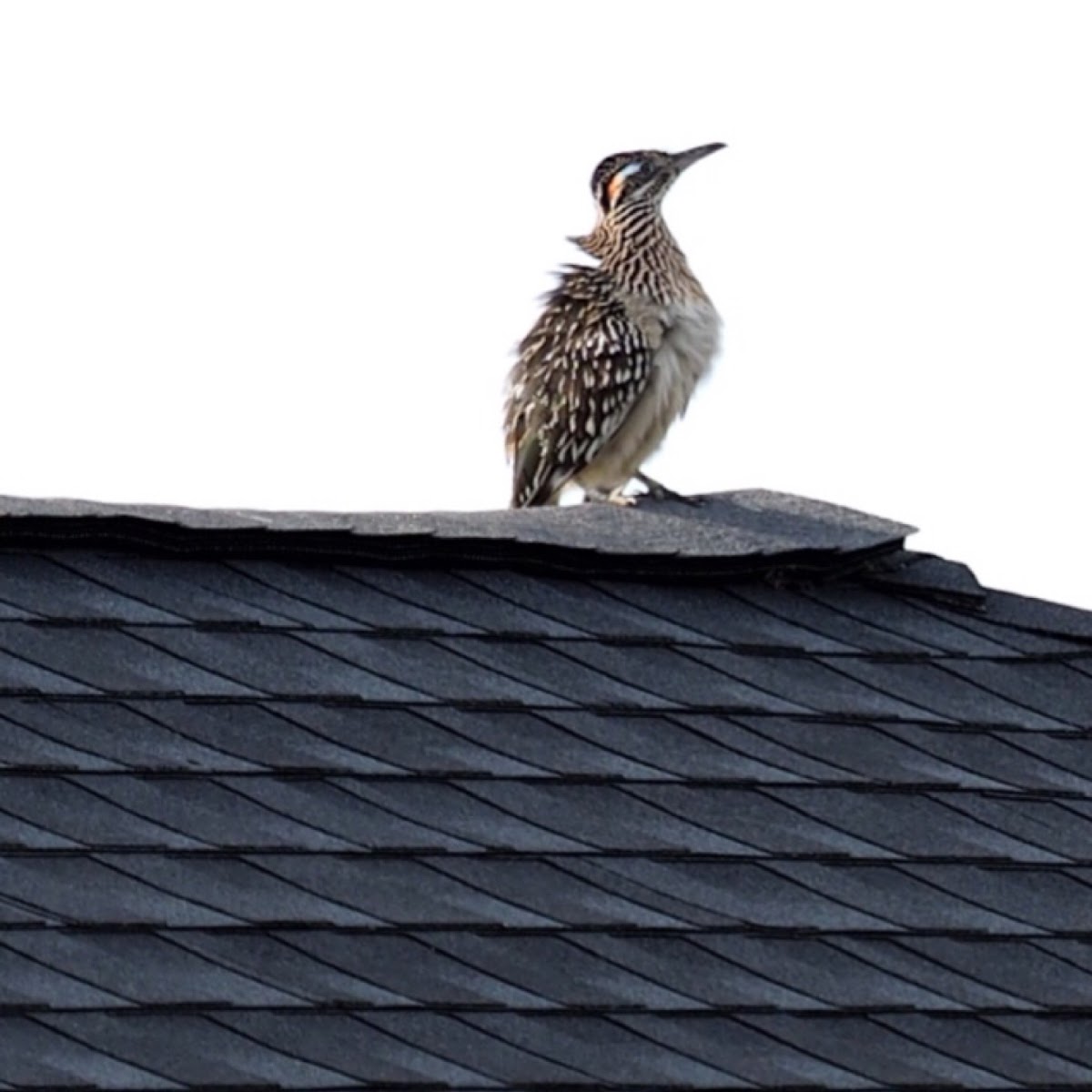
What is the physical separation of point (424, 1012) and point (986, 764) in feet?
4.31

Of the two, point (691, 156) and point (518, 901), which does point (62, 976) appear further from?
point (691, 156)

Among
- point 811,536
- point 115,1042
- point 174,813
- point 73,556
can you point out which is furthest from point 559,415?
point 115,1042

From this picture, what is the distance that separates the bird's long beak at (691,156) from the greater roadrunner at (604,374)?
68 cm

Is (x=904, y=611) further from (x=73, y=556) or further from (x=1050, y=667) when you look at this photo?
(x=73, y=556)

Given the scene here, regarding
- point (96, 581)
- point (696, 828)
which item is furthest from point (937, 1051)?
point (96, 581)

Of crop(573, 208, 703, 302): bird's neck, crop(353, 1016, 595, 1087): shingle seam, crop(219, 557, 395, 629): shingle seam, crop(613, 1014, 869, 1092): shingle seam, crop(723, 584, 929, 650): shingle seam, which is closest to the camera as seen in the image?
crop(353, 1016, 595, 1087): shingle seam

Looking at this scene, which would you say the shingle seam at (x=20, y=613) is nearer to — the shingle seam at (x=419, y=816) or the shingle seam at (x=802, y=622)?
the shingle seam at (x=419, y=816)

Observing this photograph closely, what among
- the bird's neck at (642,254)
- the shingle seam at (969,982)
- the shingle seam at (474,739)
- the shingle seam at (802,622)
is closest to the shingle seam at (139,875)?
the shingle seam at (474,739)

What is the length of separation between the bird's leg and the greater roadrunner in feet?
1.83

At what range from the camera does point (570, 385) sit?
8734 millimetres

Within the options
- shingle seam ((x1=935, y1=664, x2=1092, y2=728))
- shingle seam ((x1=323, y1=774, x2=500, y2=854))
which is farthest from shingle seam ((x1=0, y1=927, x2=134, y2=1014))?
shingle seam ((x1=935, y1=664, x2=1092, y2=728))

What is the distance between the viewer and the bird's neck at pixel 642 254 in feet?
29.8

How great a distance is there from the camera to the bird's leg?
6.43m

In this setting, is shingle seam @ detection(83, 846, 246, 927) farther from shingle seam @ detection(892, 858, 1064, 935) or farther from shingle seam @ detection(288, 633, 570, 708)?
shingle seam @ detection(892, 858, 1064, 935)
